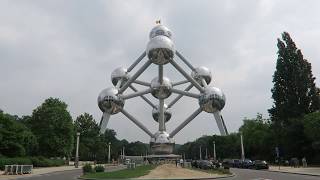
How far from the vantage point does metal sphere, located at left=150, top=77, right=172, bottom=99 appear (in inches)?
2931

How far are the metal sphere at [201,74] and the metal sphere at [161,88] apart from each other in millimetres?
7489

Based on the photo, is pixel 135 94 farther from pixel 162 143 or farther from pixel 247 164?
pixel 247 164

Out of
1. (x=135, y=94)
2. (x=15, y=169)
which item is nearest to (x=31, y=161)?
(x=15, y=169)

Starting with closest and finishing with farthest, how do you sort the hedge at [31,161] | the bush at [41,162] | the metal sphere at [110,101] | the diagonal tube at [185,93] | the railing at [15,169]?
the railing at [15,169] < the hedge at [31,161] < the bush at [41,162] < the metal sphere at [110,101] < the diagonal tube at [185,93]

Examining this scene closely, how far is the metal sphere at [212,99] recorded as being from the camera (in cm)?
7212

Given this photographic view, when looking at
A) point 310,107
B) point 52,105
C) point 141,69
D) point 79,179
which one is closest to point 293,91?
point 310,107

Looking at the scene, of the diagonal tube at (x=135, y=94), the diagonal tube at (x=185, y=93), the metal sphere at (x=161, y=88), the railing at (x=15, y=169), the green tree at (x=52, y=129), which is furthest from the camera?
the diagonal tube at (x=185, y=93)

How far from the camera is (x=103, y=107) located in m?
74.8

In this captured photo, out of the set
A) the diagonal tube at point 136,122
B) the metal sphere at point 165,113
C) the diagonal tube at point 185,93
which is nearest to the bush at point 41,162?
the diagonal tube at point 136,122

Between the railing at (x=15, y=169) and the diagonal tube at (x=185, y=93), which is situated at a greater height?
the diagonal tube at (x=185, y=93)

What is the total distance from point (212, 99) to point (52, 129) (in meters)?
26.5

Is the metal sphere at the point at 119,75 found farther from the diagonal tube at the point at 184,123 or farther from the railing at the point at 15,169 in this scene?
the railing at the point at 15,169

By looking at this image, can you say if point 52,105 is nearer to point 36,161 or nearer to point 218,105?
point 36,161

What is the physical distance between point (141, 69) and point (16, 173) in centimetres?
3291
